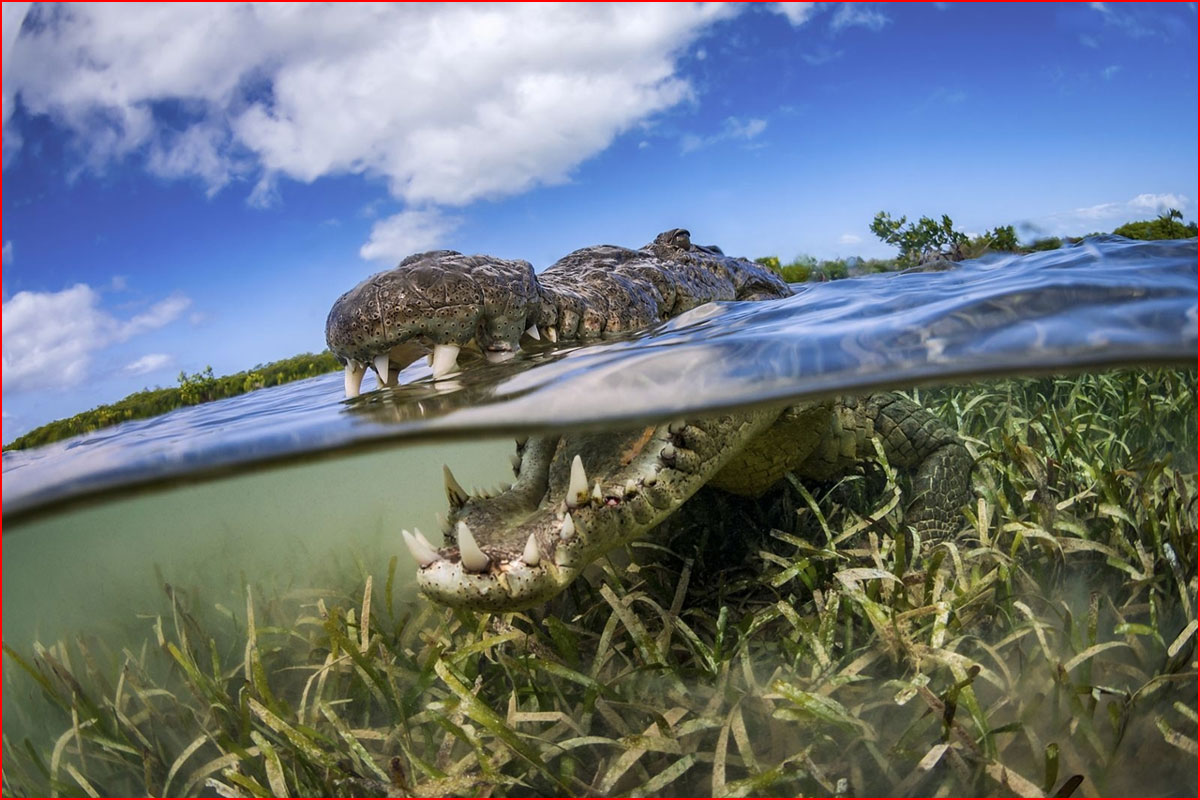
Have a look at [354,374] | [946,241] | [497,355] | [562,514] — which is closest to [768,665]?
[562,514]

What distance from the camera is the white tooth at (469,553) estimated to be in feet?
7.11

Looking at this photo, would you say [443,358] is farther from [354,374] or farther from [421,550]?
[421,550]

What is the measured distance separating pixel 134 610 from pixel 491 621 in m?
2.22

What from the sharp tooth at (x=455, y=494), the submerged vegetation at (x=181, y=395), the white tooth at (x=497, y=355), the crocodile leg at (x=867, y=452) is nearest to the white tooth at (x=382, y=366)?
the white tooth at (x=497, y=355)

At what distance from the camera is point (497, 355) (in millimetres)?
3021

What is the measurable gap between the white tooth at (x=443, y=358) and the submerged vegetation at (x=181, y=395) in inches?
105

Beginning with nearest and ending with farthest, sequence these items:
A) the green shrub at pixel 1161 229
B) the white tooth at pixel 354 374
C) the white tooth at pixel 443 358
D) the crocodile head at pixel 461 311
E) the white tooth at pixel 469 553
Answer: the white tooth at pixel 469 553
the crocodile head at pixel 461 311
the white tooth at pixel 443 358
the white tooth at pixel 354 374
the green shrub at pixel 1161 229

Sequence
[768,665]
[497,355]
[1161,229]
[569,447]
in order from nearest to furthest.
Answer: [768,665] → [497,355] → [569,447] → [1161,229]

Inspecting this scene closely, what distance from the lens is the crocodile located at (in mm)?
2307

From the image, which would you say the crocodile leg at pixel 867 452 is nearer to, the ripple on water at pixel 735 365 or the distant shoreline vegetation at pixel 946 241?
the ripple on water at pixel 735 365

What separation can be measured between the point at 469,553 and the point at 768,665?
1194mm

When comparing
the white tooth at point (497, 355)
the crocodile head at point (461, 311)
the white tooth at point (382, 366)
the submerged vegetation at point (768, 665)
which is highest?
the crocodile head at point (461, 311)

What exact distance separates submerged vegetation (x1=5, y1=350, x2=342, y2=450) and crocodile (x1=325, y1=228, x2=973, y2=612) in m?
2.74

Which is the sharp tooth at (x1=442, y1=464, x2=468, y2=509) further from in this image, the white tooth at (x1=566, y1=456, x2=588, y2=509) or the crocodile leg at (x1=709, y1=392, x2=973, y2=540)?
the crocodile leg at (x1=709, y1=392, x2=973, y2=540)
